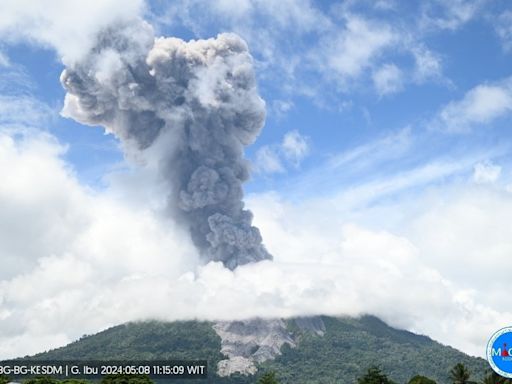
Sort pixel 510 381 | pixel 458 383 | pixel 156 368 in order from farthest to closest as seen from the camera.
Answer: pixel 156 368 → pixel 458 383 → pixel 510 381

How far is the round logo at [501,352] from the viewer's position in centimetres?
4066

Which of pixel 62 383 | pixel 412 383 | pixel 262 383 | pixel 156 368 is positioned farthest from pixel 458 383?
pixel 156 368

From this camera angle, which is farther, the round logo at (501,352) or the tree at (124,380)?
the tree at (124,380)

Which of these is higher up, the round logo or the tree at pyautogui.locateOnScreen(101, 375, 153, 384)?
the tree at pyautogui.locateOnScreen(101, 375, 153, 384)

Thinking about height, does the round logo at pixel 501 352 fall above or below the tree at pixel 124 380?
below

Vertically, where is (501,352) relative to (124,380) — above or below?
below

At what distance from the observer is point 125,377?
9306 cm

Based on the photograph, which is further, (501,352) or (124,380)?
(124,380)

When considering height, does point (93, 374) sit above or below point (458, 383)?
above

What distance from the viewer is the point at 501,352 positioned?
1609 inches

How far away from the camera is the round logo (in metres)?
40.7

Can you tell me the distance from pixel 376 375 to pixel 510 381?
24.9m

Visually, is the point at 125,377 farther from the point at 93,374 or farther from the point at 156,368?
the point at 93,374

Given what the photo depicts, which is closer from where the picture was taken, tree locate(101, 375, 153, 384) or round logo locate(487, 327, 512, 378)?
round logo locate(487, 327, 512, 378)
